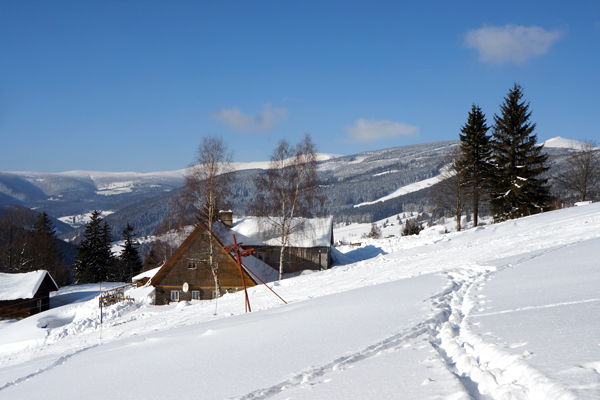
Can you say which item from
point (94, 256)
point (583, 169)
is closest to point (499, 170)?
point (583, 169)

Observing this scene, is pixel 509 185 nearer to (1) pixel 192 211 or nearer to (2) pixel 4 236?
(1) pixel 192 211

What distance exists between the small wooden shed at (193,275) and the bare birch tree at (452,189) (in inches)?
759

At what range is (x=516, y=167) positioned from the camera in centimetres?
3203

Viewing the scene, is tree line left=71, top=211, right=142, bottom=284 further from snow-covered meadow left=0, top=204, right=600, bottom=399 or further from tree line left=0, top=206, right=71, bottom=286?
snow-covered meadow left=0, top=204, right=600, bottom=399

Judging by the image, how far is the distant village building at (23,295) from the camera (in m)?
32.4

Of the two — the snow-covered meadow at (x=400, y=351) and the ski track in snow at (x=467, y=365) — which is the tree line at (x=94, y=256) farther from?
the ski track in snow at (x=467, y=365)

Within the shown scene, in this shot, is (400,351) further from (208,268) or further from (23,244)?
(23,244)

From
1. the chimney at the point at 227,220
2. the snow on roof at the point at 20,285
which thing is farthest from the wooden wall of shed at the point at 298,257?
the snow on roof at the point at 20,285

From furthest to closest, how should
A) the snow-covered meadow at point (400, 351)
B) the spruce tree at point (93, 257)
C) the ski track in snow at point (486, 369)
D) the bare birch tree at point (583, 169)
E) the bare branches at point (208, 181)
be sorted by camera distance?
the spruce tree at point (93, 257)
the bare birch tree at point (583, 169)
the bare branches at point (208, 181)
the snow-covered meadow at point (400, 351)
the ski track in snow at point (486, 369)

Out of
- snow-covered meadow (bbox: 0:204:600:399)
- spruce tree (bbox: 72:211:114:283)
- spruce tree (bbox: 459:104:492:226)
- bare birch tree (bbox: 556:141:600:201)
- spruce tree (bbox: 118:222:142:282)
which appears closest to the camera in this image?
snow-covered meadow (bbox: 0:204:600:399)

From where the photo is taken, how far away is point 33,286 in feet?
108

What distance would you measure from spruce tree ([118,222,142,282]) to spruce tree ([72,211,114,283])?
3476 mm

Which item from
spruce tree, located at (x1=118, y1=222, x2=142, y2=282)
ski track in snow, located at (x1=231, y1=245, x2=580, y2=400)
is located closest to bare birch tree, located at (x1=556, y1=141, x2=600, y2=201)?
ski track in snow, located at (x1=231, y1=245, x2=580, y2=400)

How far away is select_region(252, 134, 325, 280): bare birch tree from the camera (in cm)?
2394
